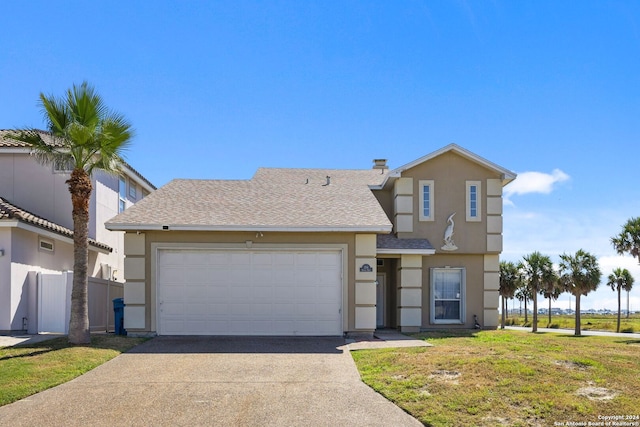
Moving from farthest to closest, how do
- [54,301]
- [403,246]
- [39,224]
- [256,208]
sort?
[403,246] → [39,224] → [54,301] → [256,208]

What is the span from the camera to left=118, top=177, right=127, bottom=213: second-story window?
26500 mm

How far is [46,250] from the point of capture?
67.2 feet

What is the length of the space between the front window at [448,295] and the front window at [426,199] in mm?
1973

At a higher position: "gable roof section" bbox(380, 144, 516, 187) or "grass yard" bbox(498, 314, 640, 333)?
"gable roof section" bbox(380, 144, 516, 187)

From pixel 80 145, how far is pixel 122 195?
1208 cm

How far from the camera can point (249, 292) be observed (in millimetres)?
17578

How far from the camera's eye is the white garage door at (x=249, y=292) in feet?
57.5

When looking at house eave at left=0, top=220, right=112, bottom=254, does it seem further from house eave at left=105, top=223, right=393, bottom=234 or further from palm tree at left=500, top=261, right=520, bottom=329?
palm tree at left=500, top=261, right=520, bottom=329

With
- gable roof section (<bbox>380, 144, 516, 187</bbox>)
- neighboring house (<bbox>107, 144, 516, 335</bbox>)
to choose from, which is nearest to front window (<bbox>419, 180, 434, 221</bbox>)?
gable roof section (<bbox>380, 144, 516, 187</bbox>)

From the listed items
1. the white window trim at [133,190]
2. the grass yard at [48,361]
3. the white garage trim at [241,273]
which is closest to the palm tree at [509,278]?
the white window trim at [133,190]

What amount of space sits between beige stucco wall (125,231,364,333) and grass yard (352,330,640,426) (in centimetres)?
447

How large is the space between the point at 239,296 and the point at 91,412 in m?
8.14

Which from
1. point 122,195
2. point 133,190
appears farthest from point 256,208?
point 133,190

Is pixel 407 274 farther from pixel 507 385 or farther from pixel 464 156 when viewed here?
pixel 507 385
